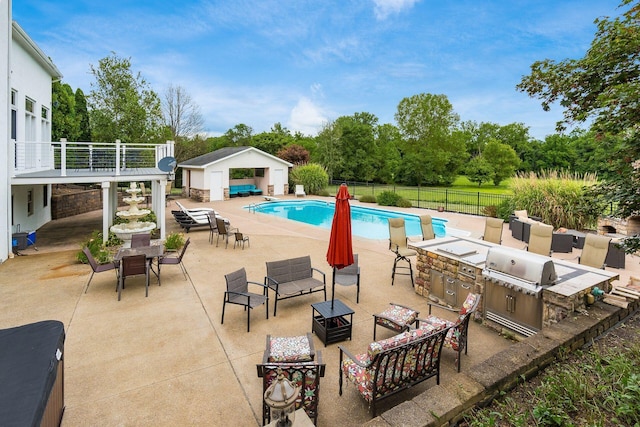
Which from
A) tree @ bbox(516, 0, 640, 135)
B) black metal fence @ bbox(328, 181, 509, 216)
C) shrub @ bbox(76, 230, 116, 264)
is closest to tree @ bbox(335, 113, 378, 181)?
black metal fence @ bbox(328, 181, 509, 216)

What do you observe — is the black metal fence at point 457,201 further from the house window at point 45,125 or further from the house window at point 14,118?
the house window at point 14,118

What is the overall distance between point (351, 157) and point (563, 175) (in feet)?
97.2

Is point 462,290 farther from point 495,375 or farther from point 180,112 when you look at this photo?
point 180,112

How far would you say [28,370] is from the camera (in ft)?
8.86

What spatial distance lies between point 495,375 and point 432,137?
4803 cm

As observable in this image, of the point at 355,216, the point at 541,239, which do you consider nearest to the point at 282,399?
the point at 541,239

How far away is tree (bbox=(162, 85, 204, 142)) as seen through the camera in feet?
110

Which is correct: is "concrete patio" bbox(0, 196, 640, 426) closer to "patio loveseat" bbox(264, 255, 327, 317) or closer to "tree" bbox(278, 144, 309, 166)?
"patio loveseat" bbox(264, 255, 327, 317)

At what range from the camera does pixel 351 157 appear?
42.6 m

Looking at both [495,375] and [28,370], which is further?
[495,375]

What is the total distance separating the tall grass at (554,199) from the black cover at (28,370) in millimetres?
14450

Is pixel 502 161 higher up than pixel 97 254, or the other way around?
pixel 502 161

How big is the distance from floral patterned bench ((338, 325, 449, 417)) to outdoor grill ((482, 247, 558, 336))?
2134 millimetres

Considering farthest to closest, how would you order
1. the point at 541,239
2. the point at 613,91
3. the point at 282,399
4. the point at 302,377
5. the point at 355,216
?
the point at 355,216 → the point at 541,239 → the point at 302,377 → the point at 613,91 → the point at 282,399
